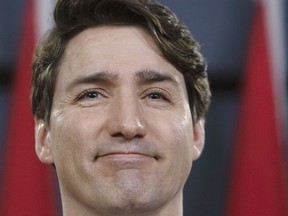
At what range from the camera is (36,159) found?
62.5 inches

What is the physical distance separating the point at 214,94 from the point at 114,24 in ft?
1.30

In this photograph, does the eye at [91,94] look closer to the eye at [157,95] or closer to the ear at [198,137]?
the eye at [157,95]

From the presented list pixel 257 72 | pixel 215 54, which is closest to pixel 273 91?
pixel 257 72

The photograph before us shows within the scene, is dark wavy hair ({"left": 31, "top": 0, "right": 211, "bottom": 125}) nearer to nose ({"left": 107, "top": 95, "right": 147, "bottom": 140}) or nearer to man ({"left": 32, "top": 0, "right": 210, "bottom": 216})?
man ({"left": 32, "top": 0, "right": 210, "bottom": 216})

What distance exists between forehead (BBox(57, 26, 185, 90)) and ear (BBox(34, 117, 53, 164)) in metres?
0.11

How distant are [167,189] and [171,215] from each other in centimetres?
7

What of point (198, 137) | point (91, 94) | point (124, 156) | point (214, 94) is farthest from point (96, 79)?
point (214, 94)

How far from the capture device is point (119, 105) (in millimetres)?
1155

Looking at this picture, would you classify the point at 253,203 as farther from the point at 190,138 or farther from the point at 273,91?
the point at 190,138

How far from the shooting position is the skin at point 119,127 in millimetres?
1146

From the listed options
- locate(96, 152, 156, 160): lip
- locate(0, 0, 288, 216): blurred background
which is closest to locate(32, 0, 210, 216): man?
locate(96, 152, 156, 160): lip

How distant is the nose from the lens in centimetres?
113

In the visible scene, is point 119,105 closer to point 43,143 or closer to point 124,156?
point 124,156

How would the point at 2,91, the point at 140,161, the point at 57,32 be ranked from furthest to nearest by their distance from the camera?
the point at 2,91 < the point at 57,32 < the point at 140,161
